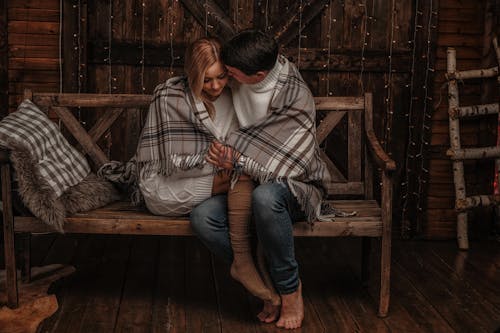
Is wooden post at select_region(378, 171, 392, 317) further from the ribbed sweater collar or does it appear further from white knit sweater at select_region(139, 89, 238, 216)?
white knit sweater at select_region(139, 89, 238, 216)

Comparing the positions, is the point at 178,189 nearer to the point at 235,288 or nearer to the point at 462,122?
the point at 235,288

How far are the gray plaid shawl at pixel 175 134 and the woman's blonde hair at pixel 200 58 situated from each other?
0.12 meters

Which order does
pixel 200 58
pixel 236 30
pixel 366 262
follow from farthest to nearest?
pixel 236 30, pixel 366 262, pixel 200 58

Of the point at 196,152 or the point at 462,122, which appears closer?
the point at 196,152

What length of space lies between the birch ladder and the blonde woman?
167 cm

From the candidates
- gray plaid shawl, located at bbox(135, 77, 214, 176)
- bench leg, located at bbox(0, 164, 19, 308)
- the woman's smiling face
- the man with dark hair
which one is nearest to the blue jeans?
the man with dark hair

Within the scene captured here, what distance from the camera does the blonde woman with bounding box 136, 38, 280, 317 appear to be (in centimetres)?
306

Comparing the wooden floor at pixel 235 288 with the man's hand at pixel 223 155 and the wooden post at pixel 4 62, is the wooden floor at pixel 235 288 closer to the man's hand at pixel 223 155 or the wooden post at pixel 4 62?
the man's hand at pixel 223 155

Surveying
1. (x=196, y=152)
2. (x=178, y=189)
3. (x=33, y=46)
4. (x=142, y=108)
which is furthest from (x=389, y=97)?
(x=33, y=46)

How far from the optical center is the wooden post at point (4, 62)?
4.15 meters

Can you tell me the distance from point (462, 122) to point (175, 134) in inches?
83.9

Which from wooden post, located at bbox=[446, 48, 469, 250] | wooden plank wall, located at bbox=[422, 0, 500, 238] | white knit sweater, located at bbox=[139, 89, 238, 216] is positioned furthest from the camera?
wooden plank wall, located at bbox=[422, 0, 500, 238]

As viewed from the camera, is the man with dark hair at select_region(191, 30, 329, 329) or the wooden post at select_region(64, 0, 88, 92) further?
the wooden post at select_region(64, 0, 88, 92)

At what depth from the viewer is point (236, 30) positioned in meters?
4.30
